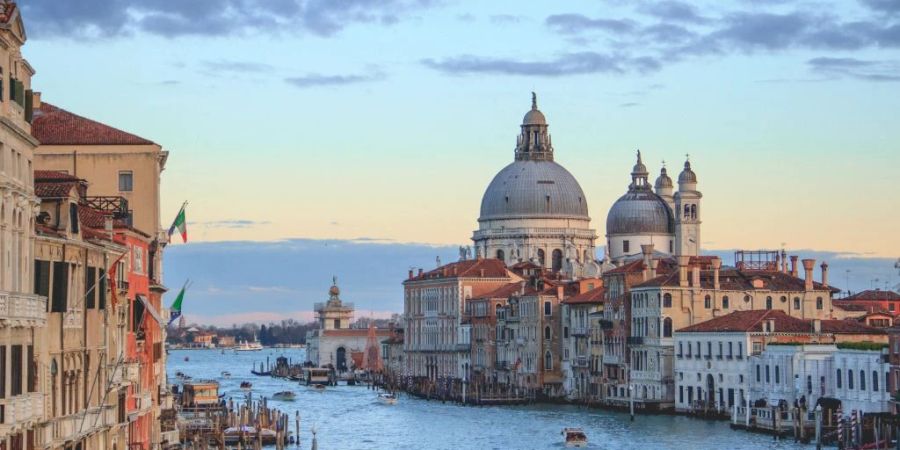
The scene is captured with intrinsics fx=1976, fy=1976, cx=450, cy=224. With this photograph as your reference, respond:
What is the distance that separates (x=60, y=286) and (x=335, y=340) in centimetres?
10503

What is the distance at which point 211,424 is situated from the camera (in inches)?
1854

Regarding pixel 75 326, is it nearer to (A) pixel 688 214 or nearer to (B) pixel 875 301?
(B) pixel 875 301

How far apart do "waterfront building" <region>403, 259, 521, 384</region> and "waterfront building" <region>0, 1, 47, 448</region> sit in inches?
2778

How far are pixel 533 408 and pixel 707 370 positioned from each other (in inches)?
494

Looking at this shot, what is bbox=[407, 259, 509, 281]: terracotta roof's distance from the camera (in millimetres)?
94625

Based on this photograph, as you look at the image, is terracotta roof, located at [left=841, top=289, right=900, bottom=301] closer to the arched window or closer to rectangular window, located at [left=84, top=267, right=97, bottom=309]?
the arched window

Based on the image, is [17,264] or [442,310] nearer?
[17,264]

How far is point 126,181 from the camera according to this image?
3009 cm

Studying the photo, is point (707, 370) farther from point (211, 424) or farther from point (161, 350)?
point (161, 350)

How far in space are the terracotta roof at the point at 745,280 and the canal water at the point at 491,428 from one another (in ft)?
15.8

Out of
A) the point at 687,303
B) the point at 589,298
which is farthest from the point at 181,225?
the point at 589,298

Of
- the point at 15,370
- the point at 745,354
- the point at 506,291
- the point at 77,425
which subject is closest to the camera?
the point at 15,370

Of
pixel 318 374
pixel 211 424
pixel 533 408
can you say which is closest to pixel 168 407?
pixel 211 424

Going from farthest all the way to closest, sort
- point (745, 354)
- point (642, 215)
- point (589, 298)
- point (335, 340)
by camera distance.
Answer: point (335, 340) → point (642, 215) → point (589, 298) → point (745, 354)
